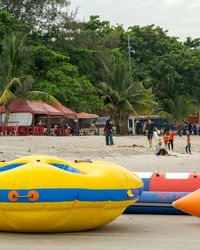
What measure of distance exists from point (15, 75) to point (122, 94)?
10.1 m

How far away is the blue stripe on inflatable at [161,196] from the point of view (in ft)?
24.0

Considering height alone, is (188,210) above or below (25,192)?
below

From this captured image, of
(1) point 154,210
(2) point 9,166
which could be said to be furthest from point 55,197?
(1) point 154,210

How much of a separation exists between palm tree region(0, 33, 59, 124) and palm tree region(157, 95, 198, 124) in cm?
1664

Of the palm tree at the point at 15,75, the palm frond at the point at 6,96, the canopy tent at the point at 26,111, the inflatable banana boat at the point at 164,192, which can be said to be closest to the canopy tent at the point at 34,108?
the canopy tent at the point at 26,111

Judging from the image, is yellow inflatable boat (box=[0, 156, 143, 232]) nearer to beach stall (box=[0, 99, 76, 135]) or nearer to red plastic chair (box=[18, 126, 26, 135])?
red plastic chair (box=[18, 126, 26, 135])

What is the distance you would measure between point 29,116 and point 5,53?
13.5ft

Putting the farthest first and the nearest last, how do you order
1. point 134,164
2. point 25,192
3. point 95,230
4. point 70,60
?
point 70,60, point 134,164, point 95,230, point 25,192

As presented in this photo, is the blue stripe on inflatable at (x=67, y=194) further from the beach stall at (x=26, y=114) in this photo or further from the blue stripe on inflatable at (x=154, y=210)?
the beach stall at (x=26, y=114)

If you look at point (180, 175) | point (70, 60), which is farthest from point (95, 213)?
point (70, 60)

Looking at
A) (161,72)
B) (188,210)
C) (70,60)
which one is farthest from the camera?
(161,72)

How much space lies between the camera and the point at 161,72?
43.1m

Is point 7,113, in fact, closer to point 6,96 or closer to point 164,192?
point 6,96

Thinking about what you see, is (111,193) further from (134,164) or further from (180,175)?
(134,164)
